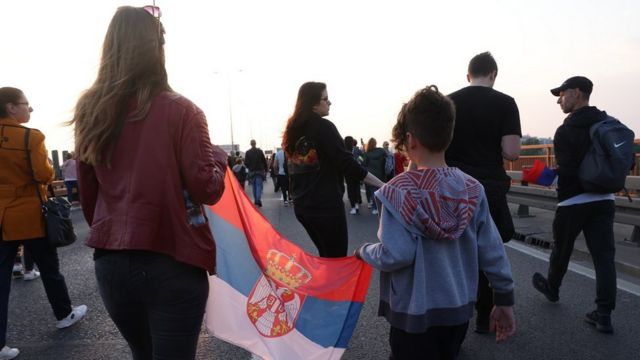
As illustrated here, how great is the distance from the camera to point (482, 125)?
11.5 feet

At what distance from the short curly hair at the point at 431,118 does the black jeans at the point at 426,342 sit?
0.78 metres

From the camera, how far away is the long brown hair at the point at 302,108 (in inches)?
140

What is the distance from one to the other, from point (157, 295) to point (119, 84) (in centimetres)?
77

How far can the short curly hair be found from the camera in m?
2.01

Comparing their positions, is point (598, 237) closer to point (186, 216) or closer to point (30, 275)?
point (186, 216)

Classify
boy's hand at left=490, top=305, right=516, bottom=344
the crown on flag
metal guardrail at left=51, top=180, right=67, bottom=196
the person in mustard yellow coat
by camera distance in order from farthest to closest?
1. metal guardrail at left=51, top=180, right=67, bottom=196
2. the person in mustard yellow coat
3. the crown on flag
4. boy's hand at left=490, top=305, right=516, bottom=344

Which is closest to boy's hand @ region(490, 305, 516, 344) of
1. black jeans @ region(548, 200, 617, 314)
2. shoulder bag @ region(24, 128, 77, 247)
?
black jeans @ region(548, 200, 617, 314)

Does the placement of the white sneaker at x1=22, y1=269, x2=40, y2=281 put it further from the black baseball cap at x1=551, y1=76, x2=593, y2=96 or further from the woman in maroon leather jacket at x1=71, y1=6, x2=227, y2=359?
the black baseball cap at x1=551, y1=76, x2=593, y2=96

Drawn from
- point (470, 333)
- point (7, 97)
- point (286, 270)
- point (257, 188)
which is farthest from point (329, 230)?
point (257, 188)

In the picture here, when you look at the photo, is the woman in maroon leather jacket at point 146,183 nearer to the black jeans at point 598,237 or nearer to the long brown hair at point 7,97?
the long brown hair at point 7,97

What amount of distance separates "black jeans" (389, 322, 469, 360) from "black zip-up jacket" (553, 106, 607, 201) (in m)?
2.62

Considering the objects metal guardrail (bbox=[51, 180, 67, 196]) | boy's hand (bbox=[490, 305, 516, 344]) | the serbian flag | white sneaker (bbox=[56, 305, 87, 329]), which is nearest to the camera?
boy's hand (bbox=[490, 305, 516, 344])

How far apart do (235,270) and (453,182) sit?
1574 mm

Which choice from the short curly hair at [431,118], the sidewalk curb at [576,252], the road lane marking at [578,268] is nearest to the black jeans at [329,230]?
the short curly hair at [431,118]
